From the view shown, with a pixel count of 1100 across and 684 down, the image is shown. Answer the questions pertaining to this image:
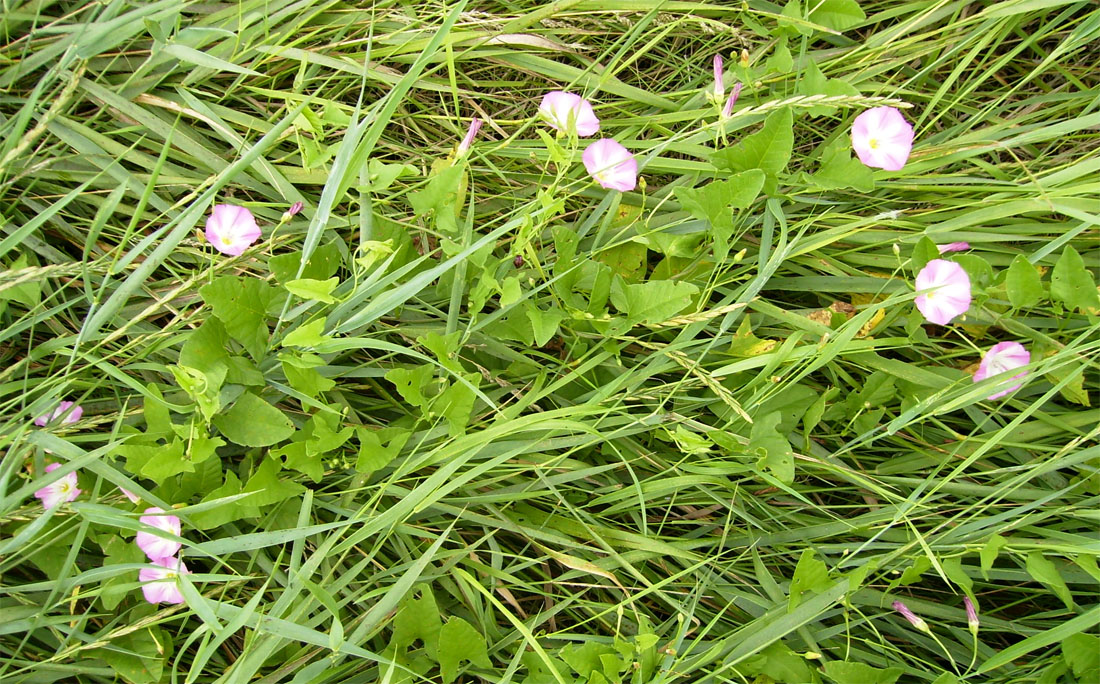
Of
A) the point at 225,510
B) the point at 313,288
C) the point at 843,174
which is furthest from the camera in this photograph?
the point at 843,174

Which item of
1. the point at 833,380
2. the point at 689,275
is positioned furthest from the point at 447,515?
the point at 833,380

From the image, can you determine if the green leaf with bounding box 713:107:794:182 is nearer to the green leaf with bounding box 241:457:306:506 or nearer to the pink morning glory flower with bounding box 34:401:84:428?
the green leaf with bounding box 241:457:306:506

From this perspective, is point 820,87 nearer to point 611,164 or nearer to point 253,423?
point 611,164

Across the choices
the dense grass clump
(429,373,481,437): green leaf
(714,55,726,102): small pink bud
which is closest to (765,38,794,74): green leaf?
the dense grass clump

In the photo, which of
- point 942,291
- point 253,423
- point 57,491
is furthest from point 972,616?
point 57,491

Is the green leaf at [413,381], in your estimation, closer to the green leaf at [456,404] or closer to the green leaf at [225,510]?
the green leaf at [456,404]

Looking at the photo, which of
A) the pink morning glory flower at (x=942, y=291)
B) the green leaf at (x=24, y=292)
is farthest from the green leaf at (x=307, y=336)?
the pink morning glory flower at (x=942, y=291)
